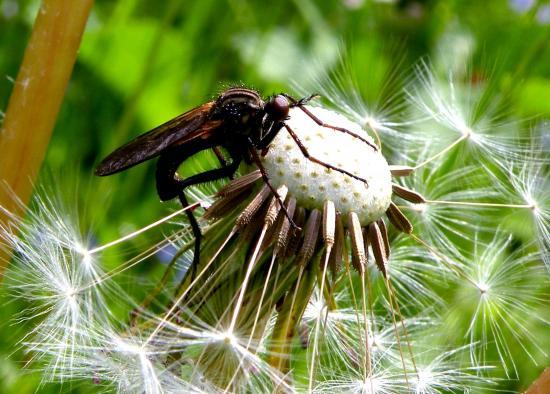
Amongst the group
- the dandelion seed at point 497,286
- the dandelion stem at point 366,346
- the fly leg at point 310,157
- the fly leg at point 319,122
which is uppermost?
the dandelion seed at point 497,286

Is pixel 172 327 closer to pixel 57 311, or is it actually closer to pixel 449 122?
pixel 57 311

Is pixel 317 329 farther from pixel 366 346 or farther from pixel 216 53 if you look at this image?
pixel 216 53

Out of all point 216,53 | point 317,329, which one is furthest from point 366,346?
point 216,53

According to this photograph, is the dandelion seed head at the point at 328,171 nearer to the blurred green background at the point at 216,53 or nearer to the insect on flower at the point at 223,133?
the insect on flower at the point at 223,133

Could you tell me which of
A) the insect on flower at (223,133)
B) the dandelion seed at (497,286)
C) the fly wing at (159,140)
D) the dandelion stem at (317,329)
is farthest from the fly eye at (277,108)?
the dandelion seed at (497,286)

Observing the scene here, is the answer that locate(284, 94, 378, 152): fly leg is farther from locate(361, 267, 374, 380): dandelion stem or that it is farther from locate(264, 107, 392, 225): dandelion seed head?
locate(361, 267, 374, 380): dandelion stem

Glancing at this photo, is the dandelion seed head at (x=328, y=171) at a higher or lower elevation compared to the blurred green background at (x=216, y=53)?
lower

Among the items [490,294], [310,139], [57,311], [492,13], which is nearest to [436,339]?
[490,294]
